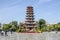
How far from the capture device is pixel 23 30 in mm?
67938

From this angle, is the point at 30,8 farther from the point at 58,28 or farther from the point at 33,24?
the point at 58,28

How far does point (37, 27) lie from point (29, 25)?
2828 mm

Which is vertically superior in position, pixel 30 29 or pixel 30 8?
pixel 30 8

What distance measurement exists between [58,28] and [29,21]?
1138cm

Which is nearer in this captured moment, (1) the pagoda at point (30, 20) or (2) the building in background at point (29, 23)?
(2) the building in background at point (29, 23)

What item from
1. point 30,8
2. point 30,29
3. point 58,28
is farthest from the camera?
point 30,8

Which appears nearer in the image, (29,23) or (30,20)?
(29,23)

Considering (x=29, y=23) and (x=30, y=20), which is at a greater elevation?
(x=30, y=20)

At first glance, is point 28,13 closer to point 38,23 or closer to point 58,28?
point 38,23

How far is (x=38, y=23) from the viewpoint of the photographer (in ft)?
247

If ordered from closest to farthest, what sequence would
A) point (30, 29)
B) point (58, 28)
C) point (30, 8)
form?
point (58, 28)
point (30, 29)
point (30, 8)

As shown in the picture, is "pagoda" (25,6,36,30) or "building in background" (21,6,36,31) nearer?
"building in background" (21,6,36,31)

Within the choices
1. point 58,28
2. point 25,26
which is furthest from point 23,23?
point 58,28

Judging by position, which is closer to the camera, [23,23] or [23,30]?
[23,30]
